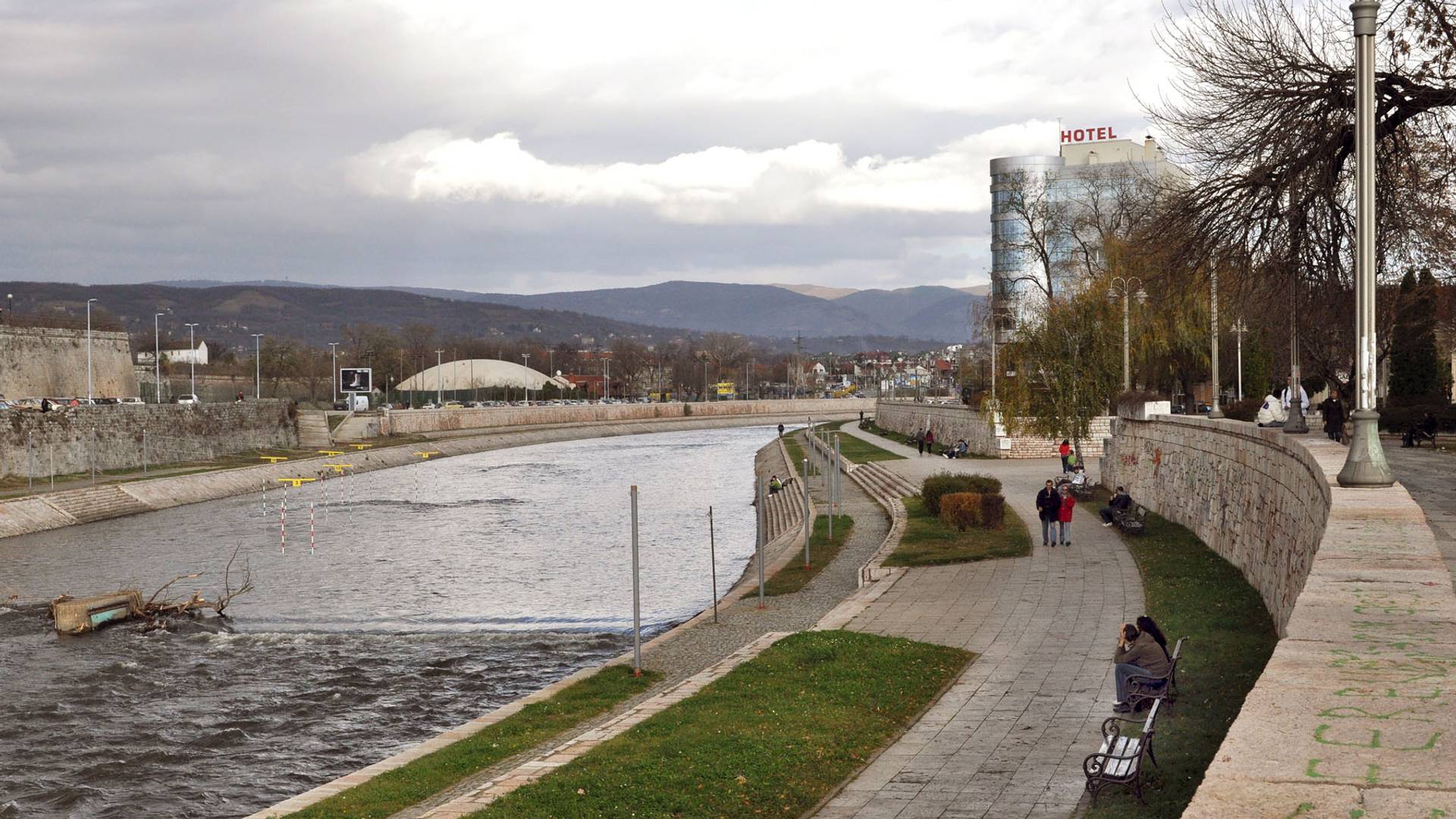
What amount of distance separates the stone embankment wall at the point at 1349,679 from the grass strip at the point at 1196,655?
563 mm

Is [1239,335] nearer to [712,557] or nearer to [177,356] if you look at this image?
[712,557]

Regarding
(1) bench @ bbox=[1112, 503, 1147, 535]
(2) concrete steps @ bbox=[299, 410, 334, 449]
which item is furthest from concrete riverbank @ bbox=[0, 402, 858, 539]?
(1) bench @ bbox=[1112, 503, 1147, 535]

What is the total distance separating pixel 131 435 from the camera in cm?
7325

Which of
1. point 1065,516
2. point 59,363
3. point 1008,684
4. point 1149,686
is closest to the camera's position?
point 1149,686

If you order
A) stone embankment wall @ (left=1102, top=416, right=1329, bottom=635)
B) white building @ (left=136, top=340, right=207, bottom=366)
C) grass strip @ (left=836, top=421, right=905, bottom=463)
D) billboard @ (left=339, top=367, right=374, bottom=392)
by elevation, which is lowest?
grass strip @ (left=836, top=421, right=905, bottom=463)

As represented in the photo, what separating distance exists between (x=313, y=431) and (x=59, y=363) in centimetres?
1835

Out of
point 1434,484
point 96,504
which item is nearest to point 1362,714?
point 1434,484

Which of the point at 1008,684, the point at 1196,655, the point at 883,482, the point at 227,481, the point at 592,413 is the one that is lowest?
the point at 227,481

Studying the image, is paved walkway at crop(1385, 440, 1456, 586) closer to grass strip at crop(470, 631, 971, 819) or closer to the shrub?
grass strip at crop(470, 631, 971, 819)

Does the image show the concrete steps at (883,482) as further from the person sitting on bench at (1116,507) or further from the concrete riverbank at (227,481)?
the concrete riverbank at (227,481)

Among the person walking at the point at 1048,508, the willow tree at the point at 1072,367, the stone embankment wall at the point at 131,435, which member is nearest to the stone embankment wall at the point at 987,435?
the willow tree at the point at 1072,367

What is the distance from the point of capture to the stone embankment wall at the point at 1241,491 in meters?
15.8

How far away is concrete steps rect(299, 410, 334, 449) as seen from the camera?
96062mm

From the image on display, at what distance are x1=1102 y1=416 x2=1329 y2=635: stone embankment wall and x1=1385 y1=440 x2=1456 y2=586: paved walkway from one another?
5.01ft
